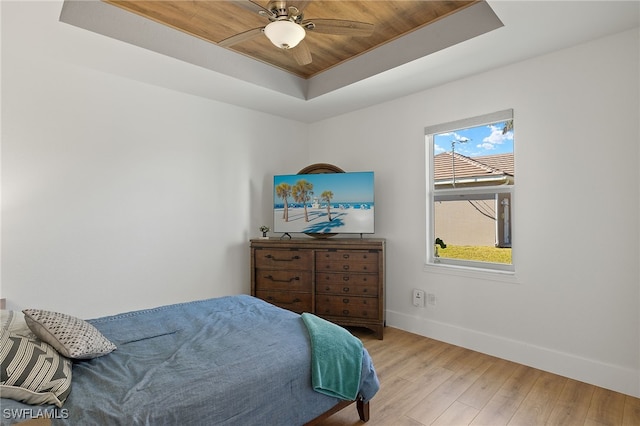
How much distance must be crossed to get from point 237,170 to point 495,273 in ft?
9.36

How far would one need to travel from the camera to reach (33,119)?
259 centimetres

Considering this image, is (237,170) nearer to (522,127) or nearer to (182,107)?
(182,107)

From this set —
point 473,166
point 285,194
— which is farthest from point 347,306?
point 473,166

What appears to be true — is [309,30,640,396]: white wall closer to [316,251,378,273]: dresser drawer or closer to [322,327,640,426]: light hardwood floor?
[322,327,640,426]: light hardwood floor

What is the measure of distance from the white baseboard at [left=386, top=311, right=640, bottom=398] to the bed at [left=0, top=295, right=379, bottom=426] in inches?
60.8

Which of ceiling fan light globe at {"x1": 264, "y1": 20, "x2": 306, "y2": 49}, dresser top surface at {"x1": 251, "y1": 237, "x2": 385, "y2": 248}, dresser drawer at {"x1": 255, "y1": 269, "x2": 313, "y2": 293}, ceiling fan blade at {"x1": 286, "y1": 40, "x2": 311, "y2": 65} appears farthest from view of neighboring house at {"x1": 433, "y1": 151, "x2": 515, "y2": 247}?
ceiling fan light globe at {"x1": 264, "y1": 20, "x2": 306, "y2": 49}

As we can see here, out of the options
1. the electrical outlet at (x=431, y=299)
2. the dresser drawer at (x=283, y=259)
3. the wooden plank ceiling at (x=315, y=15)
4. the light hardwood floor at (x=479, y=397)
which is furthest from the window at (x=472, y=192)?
the dresser drawer at (x=283, y=259)

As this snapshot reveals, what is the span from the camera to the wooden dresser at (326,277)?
10.9ft

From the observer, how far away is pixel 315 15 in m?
2.46

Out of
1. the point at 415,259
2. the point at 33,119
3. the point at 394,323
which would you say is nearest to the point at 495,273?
the point at 415,259

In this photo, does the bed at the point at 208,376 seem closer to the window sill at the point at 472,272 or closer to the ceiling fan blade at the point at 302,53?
the window sill at the point at 472,272

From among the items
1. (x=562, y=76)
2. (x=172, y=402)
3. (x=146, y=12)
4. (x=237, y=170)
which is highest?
(x=146, y=12)

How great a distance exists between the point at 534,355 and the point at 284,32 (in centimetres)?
298

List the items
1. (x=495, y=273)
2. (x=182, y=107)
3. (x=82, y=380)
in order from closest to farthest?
A: (x=82, y=380), (x=495, y=273), (x=182, y=107)
